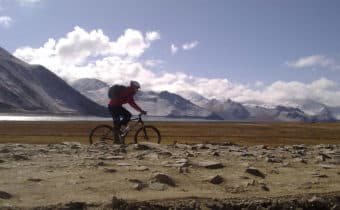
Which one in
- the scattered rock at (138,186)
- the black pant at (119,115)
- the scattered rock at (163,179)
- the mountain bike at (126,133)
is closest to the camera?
the scattered rock at (138,186)

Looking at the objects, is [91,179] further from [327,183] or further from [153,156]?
[327,183]

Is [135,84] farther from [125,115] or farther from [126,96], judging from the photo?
[125,115]

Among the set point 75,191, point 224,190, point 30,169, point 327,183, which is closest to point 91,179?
point 75,191

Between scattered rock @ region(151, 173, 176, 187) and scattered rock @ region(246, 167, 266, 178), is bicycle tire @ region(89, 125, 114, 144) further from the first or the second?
scattered rock @ region(151, 173, 176, 187)

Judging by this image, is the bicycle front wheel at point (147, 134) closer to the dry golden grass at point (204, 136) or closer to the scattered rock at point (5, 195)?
the dry golden grass at point (204, 136)

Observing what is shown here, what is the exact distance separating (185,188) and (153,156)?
123 inches

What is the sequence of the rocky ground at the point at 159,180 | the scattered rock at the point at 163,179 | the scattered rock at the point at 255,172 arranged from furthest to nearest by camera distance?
the scattered rock at the point at 255,172 < the scattered rock at the point at 163,179 < the rocky ground at the point at 159,180

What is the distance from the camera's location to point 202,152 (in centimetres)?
1702

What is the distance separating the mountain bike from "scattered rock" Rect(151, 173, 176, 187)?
8.19 metres

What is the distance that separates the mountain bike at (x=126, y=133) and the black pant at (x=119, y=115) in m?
0.48

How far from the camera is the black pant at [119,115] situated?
65.3 feet

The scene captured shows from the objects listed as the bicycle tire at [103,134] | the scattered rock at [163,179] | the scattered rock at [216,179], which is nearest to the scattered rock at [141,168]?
the scattered rock at [163,179]

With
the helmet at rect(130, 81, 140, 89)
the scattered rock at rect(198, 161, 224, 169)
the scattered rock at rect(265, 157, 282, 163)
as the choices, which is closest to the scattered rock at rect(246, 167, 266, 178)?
the scattered rock at rect(198, 161, 224, 169)

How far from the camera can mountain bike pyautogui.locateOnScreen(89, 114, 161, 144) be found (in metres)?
20.9
